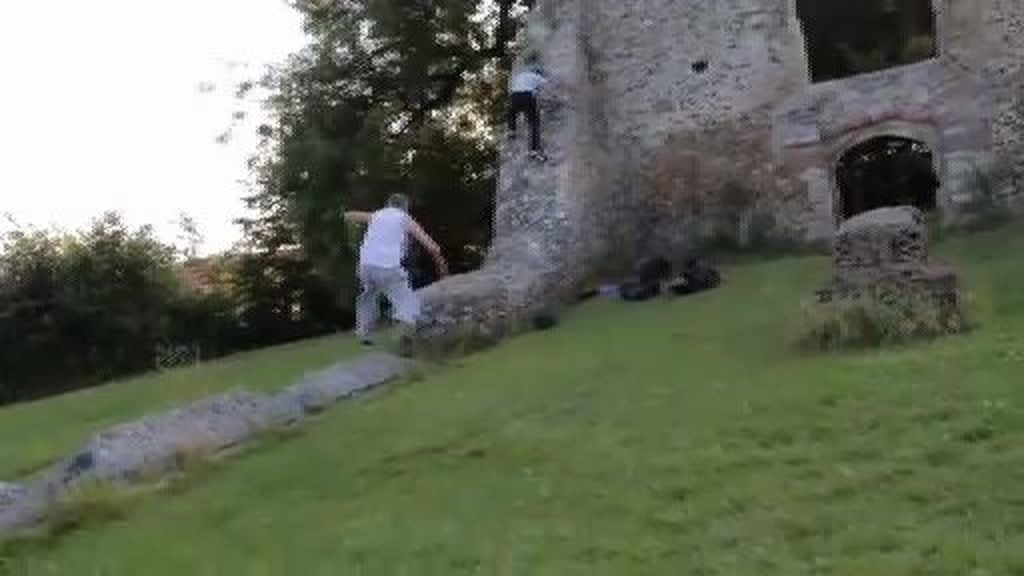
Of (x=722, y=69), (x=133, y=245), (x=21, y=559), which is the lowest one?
(x=21, y=559)

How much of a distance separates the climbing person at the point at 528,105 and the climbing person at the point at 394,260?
4.39 m

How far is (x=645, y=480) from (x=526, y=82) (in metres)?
12.0

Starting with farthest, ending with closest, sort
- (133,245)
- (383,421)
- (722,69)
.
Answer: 1. (133,245)
2. (722,69)
3. (383,421)

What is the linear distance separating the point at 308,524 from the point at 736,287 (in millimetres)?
9374

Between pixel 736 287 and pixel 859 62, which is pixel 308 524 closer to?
pixel 736 287

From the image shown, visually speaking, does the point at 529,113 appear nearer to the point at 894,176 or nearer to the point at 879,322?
the point at 894,176

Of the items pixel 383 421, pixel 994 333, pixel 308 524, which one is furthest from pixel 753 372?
pixel 308 524

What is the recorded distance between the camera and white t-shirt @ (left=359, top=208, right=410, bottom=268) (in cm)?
1415

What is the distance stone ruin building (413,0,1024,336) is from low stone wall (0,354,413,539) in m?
5.32

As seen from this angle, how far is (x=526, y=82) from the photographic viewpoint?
19141 mm

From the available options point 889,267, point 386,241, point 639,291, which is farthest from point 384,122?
point 889,267

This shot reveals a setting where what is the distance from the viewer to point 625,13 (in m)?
21.0

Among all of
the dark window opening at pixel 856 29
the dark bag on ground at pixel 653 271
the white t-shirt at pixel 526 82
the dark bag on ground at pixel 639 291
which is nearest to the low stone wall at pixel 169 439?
the dark bag on ground at pixel 639 291

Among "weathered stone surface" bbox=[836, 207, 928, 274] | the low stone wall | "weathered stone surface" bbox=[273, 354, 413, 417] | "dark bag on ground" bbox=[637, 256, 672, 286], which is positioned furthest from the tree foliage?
"weathered stone surface" bbox=[836, 207, 928, 274]
